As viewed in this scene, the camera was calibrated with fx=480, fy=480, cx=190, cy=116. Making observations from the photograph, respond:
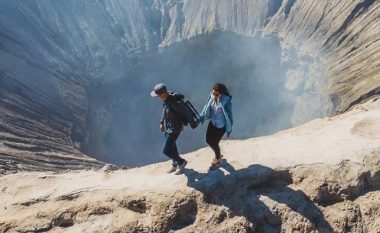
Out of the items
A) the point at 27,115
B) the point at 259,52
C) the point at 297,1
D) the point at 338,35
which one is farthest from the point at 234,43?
the point at 27,115

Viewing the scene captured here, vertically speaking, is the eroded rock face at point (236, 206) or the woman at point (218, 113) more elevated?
the woman at point (218, 113)

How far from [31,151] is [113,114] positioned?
18.3 meters

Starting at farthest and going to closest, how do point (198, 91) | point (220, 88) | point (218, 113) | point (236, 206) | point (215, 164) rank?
point (198, 91) → point (215, 164) → point (218, 113) → point (220, 88) → point (236, 206)

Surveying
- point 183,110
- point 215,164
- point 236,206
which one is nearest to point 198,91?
point 215,164

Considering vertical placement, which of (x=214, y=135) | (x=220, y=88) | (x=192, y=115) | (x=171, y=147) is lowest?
(x=171, y=147)

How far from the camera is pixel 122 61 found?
189 feet

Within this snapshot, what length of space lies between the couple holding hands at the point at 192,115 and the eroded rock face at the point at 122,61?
21.4 metres

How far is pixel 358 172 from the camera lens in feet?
33.5

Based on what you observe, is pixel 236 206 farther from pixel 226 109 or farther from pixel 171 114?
pixel 171 114

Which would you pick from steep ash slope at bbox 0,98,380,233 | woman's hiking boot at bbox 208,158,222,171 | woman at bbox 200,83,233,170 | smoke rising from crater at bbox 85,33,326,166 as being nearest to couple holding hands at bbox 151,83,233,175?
woman at bbox 200,83,233,170

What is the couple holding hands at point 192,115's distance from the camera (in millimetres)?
9922

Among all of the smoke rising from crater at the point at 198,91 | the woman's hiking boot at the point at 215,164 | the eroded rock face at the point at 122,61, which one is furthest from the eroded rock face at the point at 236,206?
the smoke rising from crater at the point at 198,91

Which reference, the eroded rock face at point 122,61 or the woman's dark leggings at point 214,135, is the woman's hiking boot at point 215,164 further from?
the eroded rock face at point 122,61

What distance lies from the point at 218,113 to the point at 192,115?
1.82 feet
